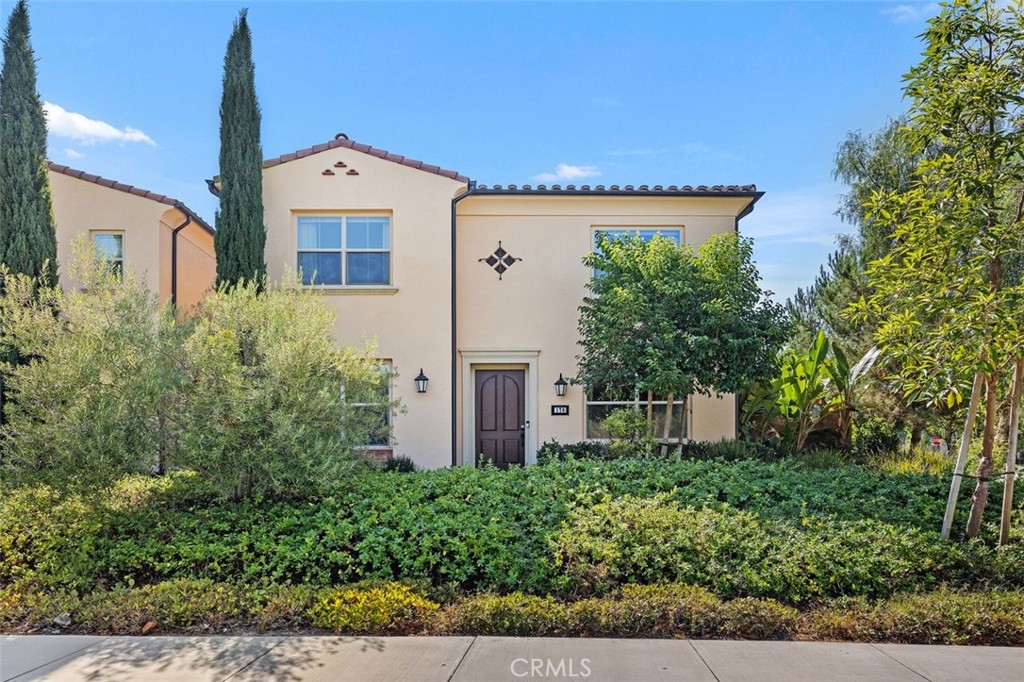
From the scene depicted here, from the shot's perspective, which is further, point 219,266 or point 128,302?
point 219,266

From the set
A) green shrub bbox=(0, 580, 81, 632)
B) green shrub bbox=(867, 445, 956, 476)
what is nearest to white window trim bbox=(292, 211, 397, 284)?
green shrub bbox=(0, 580, 81, 632)

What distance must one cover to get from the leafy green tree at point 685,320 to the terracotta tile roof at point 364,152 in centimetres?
323

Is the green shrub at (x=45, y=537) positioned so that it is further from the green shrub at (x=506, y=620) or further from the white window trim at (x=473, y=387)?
the white window trim at (x=473, y=387)

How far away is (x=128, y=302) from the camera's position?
6.64m

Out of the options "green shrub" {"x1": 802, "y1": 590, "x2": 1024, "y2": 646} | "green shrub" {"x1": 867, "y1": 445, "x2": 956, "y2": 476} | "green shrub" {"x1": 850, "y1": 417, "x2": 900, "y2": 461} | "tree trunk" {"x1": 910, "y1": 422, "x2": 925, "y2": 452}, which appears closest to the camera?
"green shrub" {"x1": 802, "y1": 590, "x2": 1024, "y2": 646}

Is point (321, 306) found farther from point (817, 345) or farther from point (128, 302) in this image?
point (817, 345)

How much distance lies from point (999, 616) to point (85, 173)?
13.8m

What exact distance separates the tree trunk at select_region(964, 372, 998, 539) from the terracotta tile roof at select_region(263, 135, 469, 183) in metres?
8.14

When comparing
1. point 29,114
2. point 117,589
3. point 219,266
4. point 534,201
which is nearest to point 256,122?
point 219,266

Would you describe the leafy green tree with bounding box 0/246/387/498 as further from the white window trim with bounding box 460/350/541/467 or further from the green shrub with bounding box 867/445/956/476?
the green shrub with bounding box 867/445/956/476

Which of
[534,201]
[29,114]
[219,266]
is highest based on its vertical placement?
[29,114]

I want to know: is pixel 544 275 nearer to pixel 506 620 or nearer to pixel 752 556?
pixel 752 556

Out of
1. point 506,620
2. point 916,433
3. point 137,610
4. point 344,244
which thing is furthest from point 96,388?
point 916,433

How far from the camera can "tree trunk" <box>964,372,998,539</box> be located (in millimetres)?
6211
